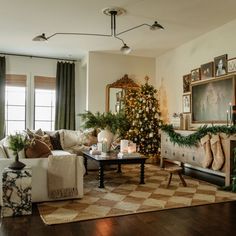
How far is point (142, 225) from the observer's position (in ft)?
9.62

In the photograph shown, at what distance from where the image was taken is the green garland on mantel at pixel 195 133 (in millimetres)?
4625

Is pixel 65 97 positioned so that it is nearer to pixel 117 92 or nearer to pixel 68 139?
pixel 117 92

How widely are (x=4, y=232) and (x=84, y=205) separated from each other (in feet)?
3.55

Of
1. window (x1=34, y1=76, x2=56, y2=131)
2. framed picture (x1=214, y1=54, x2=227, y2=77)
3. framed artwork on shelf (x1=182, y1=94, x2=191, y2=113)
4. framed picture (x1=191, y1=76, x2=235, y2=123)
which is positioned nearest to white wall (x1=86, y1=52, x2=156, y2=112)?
window (x1=34, y1=76, x2=56, y2=131)

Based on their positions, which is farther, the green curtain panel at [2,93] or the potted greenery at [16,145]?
the green curtain panel at [2,93]

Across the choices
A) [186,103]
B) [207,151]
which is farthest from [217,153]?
[186,103]

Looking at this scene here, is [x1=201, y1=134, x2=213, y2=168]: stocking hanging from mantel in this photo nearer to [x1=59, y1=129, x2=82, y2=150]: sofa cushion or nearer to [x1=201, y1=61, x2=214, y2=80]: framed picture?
[x1=201, y1=61, x2=214, y2=80]: framed picture

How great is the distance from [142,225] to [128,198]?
0.96 meters

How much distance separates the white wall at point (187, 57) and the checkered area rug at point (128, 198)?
2.56 m

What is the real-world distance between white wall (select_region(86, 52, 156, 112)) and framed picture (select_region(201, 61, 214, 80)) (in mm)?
2286

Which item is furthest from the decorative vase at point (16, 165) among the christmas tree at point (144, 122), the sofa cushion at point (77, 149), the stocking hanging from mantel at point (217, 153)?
the christmas tree at point (144, 122)

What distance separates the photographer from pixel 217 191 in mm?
4305

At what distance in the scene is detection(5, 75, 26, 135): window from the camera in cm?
784

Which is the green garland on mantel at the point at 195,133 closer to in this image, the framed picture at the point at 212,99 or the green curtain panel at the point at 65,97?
the framed picture at the point at 212,99
